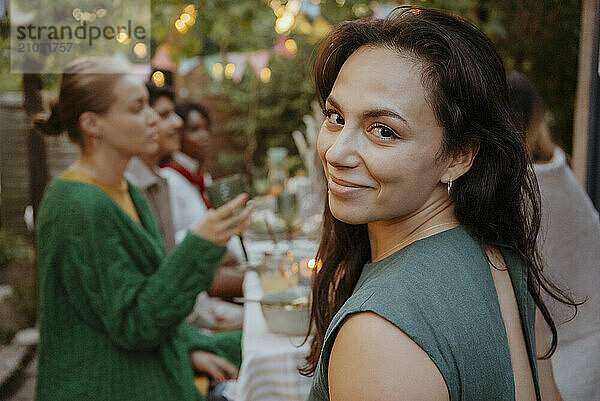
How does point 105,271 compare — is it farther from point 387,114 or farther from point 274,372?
point 387,114

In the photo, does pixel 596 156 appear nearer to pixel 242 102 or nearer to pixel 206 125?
pixel 206 125

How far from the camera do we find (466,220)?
900 millimetres

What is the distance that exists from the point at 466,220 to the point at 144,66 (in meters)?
1.33

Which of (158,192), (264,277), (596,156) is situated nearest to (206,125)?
(158,192)

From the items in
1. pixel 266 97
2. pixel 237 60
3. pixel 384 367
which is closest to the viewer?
pixel 384 367

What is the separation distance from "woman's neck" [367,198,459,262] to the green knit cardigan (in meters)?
0.83

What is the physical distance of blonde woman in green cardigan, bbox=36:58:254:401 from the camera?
160cm

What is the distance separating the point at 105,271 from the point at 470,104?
1154 mm

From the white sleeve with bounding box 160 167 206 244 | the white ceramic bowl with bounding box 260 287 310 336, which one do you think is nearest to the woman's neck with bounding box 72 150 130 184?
the white ceramic bowl with bounding box 260 287 310 336

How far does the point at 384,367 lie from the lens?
692 millimetres

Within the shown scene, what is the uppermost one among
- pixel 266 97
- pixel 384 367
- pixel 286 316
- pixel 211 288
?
pixel 266 97

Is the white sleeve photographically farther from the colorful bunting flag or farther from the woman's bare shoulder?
the woman's bare shoulder

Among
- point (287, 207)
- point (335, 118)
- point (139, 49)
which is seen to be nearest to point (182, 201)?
point (287, 207)

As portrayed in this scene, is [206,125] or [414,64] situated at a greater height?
[414,64]
